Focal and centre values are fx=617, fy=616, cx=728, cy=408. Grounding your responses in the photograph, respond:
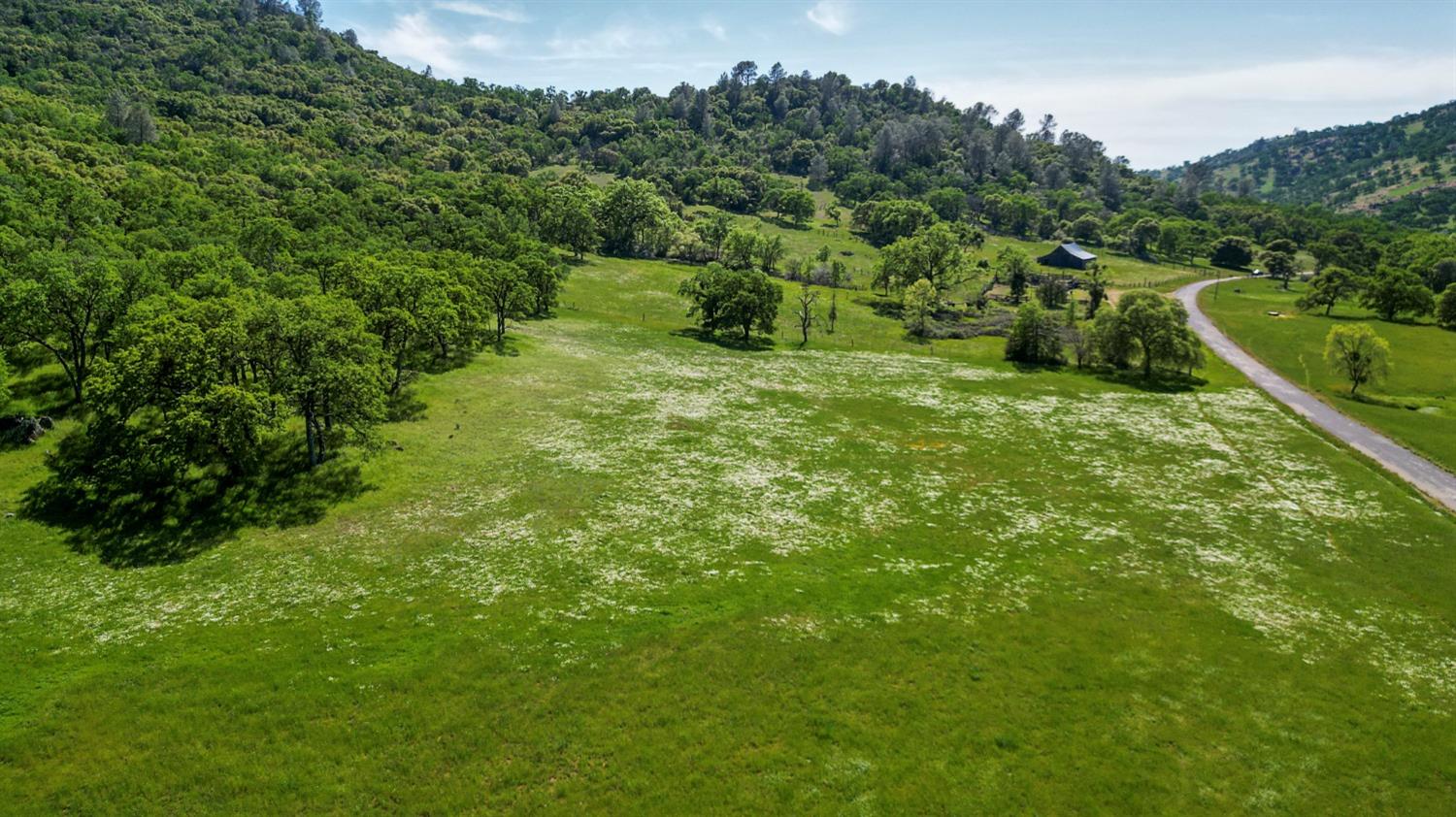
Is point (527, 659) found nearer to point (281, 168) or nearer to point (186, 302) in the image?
point (186, 302)

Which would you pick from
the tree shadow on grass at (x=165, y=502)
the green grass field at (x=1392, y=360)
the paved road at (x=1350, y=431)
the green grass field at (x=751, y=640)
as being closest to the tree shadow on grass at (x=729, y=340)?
the green grass field at (x=751, y=640)

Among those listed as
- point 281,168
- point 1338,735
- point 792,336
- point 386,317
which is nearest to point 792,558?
point 1338,735

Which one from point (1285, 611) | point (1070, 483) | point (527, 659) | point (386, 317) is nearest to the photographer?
point (527, 659)

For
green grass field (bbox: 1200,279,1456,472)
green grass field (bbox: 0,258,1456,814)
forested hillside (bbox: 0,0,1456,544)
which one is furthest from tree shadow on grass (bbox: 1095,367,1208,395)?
forested hillside (bbox: 0,0,1456,544)

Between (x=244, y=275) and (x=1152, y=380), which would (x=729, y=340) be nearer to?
(x=1152, y=380)

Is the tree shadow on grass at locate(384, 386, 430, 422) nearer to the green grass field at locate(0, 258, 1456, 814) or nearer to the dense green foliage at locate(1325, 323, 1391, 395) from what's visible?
the green grass field at locate(0, 258, 1456, 814)

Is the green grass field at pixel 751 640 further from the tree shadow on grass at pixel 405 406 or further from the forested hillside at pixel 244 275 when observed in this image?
the forested hillside at pixel 244 275

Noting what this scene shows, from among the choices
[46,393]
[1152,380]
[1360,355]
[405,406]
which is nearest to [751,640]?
[405,406]
